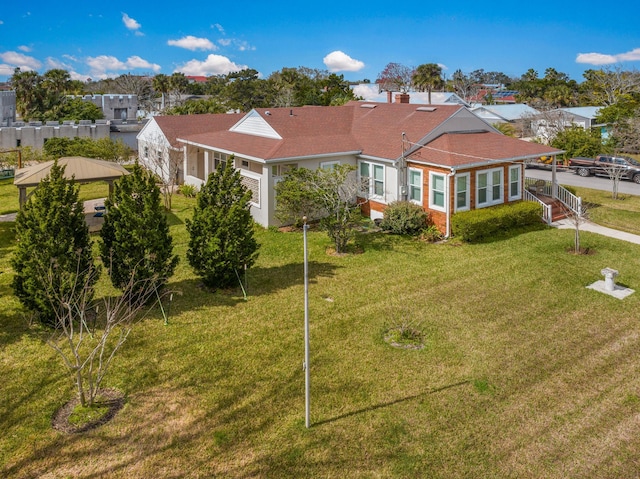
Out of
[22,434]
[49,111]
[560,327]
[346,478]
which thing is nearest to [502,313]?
[560,327]

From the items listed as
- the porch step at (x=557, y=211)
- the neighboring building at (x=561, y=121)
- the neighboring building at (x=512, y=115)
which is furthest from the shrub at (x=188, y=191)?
the neighboring building at (x=561, y=121)

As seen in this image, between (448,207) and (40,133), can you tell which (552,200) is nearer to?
(448,207)

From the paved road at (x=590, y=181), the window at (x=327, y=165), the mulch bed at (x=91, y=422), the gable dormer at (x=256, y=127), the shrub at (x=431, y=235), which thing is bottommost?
the mulch bed at (x=91, y=422)

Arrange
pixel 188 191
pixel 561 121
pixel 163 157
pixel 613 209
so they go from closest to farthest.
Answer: pixel 613 209 < pixel 188 191 < pixel 163 157 < pixel 561 121

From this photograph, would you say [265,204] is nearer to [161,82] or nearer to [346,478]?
[346,478]

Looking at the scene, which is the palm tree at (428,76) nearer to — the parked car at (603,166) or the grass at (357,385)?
the parked car at (603,166)

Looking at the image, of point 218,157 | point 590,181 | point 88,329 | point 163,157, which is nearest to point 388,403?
point 88,329
